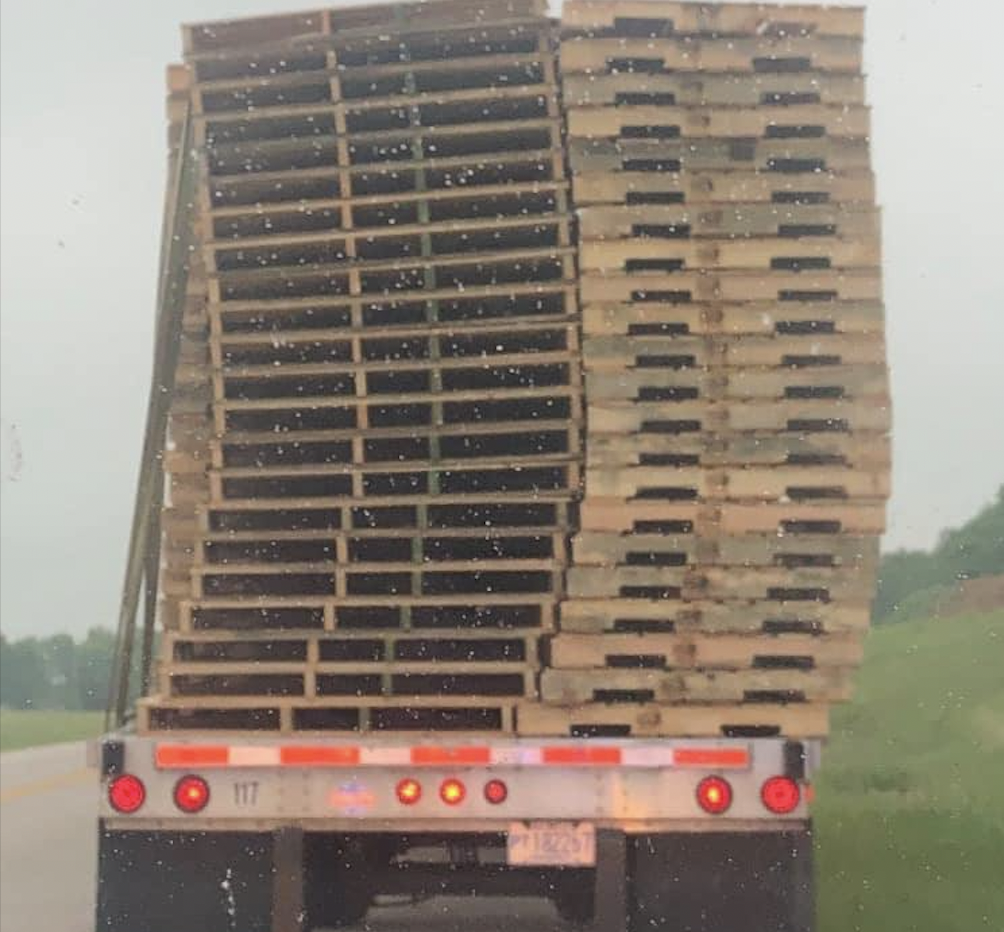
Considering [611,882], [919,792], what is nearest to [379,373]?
[611,882]

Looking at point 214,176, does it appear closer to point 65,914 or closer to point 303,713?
point 303,713

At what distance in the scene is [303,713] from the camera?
6.46 metres

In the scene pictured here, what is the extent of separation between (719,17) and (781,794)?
3058 millimetres

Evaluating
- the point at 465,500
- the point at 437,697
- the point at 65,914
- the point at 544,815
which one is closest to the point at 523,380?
the point at 465,500

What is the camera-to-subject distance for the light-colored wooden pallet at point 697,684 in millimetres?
6211

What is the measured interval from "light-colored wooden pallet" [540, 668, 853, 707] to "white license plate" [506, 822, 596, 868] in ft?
1.56

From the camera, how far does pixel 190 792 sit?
6102 mm

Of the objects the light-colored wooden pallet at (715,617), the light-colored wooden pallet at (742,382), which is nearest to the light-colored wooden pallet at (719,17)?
the light-colored wooden pallet at (742,382)

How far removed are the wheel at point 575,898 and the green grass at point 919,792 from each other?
1647mm

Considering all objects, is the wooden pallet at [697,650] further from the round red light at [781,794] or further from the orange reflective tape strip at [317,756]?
the orange reflective tape strip at [317,756]

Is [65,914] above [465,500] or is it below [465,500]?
below

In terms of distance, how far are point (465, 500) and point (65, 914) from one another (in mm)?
4101

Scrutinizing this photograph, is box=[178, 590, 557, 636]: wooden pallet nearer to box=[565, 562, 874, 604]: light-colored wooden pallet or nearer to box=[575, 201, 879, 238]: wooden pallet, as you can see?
box=[565, 562, 874, 604]: light-colored wooden pallet

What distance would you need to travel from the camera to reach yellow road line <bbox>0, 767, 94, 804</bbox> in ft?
62.6
